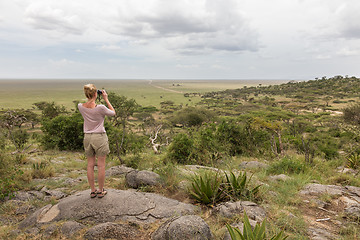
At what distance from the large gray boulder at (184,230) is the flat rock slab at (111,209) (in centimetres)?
65

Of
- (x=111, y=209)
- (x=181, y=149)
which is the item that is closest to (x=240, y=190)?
(x=111, y=209)

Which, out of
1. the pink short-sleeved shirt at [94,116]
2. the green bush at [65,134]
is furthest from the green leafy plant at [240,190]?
the green bush at [65,134]

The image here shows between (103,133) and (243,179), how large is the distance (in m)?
3.03

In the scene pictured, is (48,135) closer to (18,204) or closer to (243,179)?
(18,204)

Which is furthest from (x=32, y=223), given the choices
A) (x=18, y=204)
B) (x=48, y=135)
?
(x=48, y=135)

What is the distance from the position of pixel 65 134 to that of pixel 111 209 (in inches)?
459

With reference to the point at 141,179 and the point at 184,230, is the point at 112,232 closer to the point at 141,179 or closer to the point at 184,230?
the point at 184,230

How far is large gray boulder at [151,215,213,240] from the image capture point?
3070 millimetres

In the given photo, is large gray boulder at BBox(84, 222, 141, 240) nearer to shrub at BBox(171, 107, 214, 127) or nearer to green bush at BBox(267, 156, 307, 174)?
green bush at BBox(267, 156, 307, 174)

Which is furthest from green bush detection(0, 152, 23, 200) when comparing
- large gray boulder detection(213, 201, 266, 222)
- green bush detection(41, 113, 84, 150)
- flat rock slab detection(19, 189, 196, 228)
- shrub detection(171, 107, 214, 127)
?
shrub detection(171, 107, 214, 127)

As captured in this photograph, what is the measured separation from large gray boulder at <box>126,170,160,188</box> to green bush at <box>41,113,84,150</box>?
32.0 feet

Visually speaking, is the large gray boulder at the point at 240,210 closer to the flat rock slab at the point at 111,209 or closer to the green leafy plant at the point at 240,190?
the green leafy plant at the point at 240,190

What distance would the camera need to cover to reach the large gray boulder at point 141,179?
529cm

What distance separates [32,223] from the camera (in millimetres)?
3812
